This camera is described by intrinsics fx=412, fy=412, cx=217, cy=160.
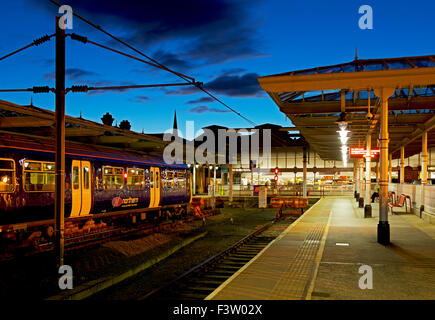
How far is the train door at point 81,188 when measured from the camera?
13.4m

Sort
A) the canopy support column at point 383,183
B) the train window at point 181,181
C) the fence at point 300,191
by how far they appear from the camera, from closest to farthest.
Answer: the canopy support column at point 383,183 < the train window at point 181,181 < the fence at point 300,191

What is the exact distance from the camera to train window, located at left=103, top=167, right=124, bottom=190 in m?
15.1

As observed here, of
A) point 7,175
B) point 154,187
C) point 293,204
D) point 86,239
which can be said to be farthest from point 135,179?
point 293,204

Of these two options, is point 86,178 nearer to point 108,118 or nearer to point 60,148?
point 60,148

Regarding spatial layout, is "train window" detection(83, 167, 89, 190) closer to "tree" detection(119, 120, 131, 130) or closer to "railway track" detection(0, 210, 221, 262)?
"railway track" detection(0, 210, 221, 262)

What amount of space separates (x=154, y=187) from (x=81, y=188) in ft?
18.2

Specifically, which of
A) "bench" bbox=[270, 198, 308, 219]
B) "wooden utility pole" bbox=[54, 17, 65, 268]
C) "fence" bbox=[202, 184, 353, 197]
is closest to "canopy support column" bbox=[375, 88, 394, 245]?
"wooden utility pole" bbox=[54, 17, 65, 268]

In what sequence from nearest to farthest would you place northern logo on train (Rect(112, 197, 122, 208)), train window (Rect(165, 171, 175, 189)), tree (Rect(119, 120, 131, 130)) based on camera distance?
northern logo on train (Rect(112, 197, 122, 208)), train window (Rect(165, 171, 175, 189)), tree (Rect(119, 120, 131, 130))

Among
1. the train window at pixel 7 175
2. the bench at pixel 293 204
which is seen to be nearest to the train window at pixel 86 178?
the train window at pixel 7 175

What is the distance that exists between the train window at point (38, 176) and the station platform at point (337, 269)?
21.6 feet

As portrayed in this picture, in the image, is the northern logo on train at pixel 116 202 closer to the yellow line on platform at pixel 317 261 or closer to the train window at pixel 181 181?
the train window at pixel 181 181

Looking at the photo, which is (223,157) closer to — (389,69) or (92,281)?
(389,69)
